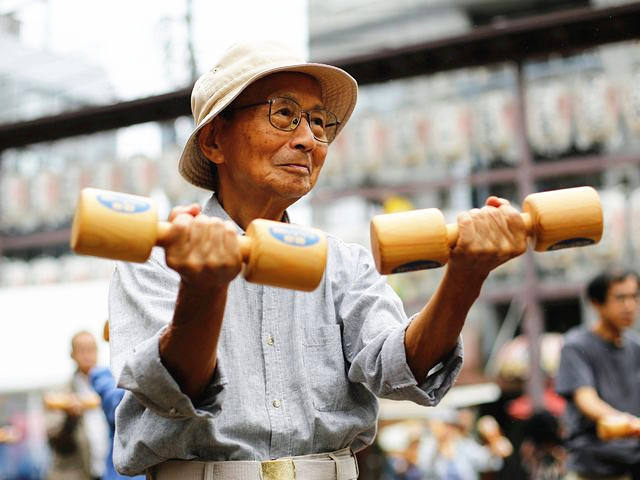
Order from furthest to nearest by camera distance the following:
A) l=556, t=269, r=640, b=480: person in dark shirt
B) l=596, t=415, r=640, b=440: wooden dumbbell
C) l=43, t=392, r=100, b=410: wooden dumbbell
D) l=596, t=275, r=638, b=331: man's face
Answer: l=43, t=392, r=100, b=410: wooden dumbbell → l=596, t=275, r=638, b=331: man's face → l=556, t=269, r=640, b=480: person in dark shirt → l=596, t=415, r=640, b=440: wooden dumbbell

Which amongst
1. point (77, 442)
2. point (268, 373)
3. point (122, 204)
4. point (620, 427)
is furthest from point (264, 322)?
point (77, 442)

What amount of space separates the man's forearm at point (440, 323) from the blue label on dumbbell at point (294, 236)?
307 mm

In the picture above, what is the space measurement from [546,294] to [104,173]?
6.09m

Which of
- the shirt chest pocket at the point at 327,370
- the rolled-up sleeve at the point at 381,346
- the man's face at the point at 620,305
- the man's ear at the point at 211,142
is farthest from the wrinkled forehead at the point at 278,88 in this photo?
the man's face at the point at 620,305

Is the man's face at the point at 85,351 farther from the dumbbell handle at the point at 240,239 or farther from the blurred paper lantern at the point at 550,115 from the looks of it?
the blurred paper lantern at the point at 550,115

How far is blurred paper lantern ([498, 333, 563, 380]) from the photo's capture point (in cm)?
1196

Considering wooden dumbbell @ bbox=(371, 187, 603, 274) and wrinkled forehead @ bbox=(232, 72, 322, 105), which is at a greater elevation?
wrinkled forehead @ bbox=(232, 72, 322, 105)

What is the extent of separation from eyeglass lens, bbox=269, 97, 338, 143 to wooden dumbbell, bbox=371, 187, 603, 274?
1.69 feet

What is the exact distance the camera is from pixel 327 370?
218 centimetres

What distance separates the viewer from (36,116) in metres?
9.65

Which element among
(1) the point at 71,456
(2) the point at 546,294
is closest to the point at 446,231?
(1) the point at 71,456

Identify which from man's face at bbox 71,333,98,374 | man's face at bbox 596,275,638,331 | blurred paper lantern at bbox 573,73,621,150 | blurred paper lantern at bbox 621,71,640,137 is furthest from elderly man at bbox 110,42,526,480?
blurred paper lantern at bbox 573,73,621,150

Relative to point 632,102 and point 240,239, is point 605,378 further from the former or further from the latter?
point 632,102

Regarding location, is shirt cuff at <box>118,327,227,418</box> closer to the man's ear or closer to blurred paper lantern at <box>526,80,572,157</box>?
the man's ear
